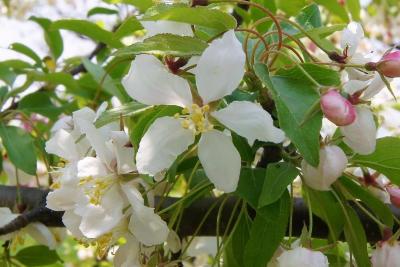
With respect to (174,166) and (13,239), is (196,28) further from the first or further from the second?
(13,239)

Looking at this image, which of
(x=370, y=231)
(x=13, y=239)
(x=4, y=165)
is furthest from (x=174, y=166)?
(x=4, y=165)

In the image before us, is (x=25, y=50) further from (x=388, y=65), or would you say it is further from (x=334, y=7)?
(x=388, y=65)

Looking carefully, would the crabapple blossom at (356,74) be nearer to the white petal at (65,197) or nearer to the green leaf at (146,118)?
the green leaf at (146,118)

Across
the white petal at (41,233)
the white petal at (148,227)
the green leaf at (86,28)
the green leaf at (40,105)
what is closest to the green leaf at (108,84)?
the green leaf at (86,28)

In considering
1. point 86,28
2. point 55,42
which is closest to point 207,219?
point 86,28

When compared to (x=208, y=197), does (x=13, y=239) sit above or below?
below

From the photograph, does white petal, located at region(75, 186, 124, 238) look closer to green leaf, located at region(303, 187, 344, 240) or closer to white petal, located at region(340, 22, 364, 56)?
green leaf, located at region(303, 187, 344, 240)

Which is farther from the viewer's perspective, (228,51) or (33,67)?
(33,67)
